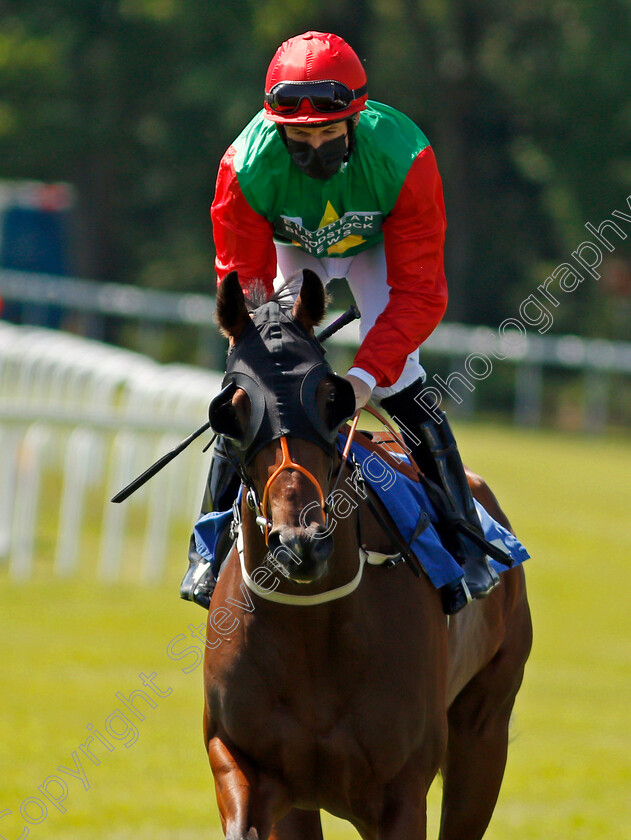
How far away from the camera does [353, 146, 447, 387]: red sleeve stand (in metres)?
3.88

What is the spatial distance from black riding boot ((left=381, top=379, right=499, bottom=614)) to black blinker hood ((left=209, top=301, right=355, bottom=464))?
2.91 ft

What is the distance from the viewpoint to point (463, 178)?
27328mm

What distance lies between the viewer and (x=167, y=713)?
24.8ft

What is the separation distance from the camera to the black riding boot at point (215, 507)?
425 cm

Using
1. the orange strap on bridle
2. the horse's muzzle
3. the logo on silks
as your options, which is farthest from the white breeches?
the horse's muzzle

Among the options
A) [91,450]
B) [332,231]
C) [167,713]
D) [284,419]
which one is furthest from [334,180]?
[91,450]

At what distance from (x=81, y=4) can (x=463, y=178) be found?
27.1ft

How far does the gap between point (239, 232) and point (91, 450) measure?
20.3ft

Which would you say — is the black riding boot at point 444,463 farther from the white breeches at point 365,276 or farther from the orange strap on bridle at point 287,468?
the orange strap on bridle at point 287,468

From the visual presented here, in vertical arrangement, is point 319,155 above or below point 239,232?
above

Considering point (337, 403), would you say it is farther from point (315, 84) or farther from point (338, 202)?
point (315, 84)

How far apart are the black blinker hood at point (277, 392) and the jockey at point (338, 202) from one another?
231 millimetres

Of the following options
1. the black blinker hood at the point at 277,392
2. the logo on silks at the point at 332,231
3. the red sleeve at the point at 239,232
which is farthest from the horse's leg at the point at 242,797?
the logo on silks at the point at 332,231

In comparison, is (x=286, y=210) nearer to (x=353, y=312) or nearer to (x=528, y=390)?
(x=353, y=312)
